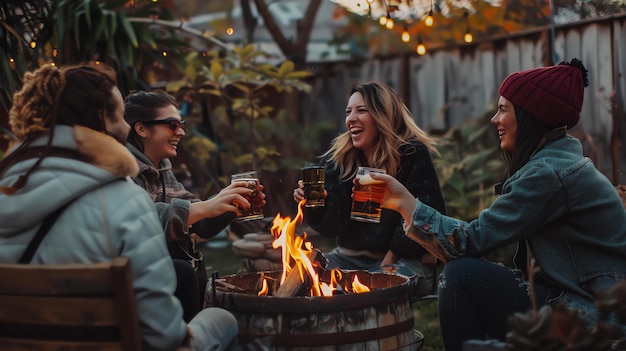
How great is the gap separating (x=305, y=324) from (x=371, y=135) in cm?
195

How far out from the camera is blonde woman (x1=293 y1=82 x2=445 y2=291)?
480 cm

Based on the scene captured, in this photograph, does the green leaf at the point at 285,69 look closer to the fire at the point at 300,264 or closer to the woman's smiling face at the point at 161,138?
the woman's smiling face at the point at 161,138

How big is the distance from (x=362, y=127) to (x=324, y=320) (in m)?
1.95

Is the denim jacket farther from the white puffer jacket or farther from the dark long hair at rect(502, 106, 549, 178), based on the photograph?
the white puffer jacket

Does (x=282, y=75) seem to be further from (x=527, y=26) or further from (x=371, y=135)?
(x=527, y=26)

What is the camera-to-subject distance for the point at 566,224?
139 inches

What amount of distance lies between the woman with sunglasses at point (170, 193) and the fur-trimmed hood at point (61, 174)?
1.28m

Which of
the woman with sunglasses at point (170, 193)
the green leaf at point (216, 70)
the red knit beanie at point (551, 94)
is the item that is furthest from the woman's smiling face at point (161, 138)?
the green leaf at point (216, 70)

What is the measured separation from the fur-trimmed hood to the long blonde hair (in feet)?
7.83

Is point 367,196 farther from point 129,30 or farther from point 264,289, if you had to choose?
point 129,30

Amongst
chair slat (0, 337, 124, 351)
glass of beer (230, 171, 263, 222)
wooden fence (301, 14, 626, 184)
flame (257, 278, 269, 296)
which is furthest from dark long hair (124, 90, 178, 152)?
wooden fence (301, 14, 626, 184)

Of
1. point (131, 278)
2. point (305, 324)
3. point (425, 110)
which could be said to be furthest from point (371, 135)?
point (425, 110)

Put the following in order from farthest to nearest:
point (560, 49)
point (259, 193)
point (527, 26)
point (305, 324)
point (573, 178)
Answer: point (527, 26), point (560, 49), point (259, 193), point (573, 178), point (305, 324)

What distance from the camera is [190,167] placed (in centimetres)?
993
